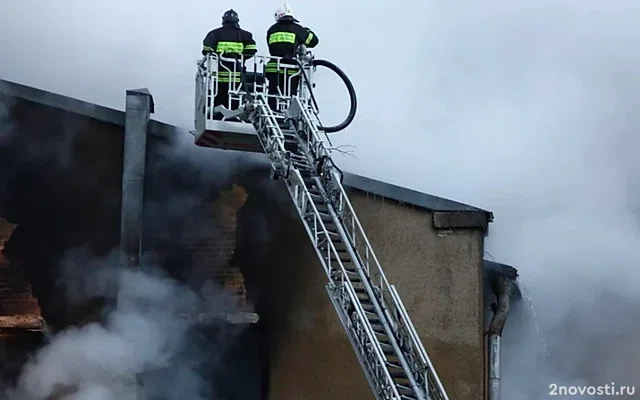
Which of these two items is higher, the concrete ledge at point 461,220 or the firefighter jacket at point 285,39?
the firefighter jacket at point 285,39

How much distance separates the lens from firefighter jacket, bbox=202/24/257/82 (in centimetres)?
827

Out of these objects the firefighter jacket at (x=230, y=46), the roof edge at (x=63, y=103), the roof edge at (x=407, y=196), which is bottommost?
the roof edge at (x=407, y=196)

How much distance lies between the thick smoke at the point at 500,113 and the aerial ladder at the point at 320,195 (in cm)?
167

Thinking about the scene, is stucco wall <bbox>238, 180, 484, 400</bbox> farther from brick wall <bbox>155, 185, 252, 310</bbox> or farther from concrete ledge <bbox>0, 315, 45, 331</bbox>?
concrete ledge <bbox>0, 315, 45, 331</bbox>

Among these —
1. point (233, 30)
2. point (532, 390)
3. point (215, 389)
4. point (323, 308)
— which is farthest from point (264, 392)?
point (233, 30)

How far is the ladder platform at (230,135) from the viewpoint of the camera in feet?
→ 26.5

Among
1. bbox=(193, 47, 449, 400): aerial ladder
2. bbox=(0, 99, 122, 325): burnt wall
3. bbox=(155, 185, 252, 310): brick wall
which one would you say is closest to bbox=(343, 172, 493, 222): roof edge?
bbox=(193, 47, 449, 400): aerial ladder

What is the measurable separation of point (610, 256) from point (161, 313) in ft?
15.1

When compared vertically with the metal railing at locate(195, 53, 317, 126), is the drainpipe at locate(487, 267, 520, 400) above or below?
below

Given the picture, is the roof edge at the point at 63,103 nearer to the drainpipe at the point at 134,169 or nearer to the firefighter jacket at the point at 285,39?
the drainpipe at the point at 134,169

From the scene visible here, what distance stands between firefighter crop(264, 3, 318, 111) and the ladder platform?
320mm

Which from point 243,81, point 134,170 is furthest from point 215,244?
point 243,81
